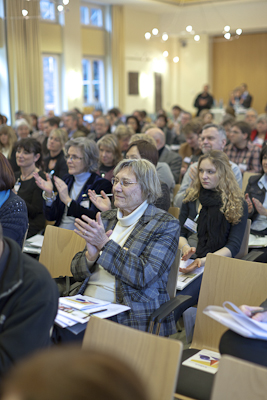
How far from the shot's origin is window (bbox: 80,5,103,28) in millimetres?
15148

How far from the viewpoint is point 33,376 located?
1.92 feet

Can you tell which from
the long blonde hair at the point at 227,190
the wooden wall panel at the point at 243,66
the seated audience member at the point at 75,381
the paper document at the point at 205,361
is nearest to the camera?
the seated audience member at the point at 75,381

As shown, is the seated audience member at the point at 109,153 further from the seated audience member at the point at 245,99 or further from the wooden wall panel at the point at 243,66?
the wooden wall panel at the point at 243,66

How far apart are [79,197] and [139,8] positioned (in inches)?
571

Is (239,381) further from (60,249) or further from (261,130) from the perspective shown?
(261,130)

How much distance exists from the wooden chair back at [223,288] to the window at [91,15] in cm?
1459

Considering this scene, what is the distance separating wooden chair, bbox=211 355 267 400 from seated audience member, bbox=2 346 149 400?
0.79 meters

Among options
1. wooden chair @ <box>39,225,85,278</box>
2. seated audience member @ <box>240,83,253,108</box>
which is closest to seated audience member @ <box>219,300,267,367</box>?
wooden chair @ <box>39,225,85,278</box>

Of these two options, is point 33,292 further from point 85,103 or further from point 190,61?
point 190,61

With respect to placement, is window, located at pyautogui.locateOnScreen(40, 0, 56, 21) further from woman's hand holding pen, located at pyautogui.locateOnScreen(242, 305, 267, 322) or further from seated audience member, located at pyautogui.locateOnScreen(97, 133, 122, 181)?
woman's hand holding pen, located at pyautogui.locateOnScreen(242, 305, 267, 322)

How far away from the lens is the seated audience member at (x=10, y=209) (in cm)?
251

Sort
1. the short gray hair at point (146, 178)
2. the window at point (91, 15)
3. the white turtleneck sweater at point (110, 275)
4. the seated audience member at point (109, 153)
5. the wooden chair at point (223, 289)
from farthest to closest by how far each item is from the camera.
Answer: the window at point (91, 15) < the seated audience member at point (109, 153) < the short gray hair at point (146, 178) < the white turtleneck sweater at point (110, 275) < the wooden chair at point (223, 289)

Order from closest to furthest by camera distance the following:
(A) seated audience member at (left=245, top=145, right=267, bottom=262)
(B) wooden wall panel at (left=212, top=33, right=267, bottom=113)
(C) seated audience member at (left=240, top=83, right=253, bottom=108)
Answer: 1. (A) seated audience member at (left=245, top=145, right=267, bottom=262)
2. (C) seated audience member at (left=240, top=83, right=253, bottom=108)
3. (B) wooden wall panel at (left=212, top=33, right=267, bottom=113)

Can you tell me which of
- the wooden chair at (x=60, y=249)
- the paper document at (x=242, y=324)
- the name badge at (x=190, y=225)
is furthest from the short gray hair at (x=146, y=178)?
the paper document at (x=242, y=324)
